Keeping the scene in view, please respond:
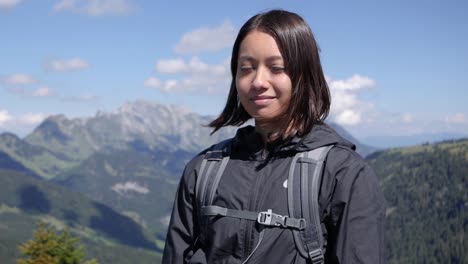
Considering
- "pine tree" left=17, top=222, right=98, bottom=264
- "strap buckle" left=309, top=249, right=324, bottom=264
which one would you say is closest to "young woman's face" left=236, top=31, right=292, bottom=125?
"strap buckle" left=309, top=249, right=324, bottom=264

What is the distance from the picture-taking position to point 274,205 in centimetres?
384

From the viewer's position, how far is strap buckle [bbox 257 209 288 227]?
147 inches

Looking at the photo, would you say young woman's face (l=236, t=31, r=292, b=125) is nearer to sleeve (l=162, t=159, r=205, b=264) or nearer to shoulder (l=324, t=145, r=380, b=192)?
shoulder (l=324, t=145, r=380, b=192)

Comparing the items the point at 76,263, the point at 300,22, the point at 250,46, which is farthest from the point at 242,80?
the point at 76,263

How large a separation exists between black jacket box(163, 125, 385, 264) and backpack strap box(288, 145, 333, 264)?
0.06 m

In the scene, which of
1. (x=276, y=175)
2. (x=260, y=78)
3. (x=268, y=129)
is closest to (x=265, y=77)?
(x=260, y=78)

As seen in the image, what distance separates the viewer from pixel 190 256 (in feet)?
14.2

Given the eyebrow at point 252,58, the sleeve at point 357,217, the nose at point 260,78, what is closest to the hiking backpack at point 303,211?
the sleeve at point 357,217

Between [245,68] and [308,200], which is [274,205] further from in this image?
[245,68]

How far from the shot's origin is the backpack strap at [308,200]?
12.0 ft

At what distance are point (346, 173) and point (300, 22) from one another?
44.5 inches

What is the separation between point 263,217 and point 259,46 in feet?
3.99

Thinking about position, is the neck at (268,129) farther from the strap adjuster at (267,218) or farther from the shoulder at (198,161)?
the strap adjuster at (267,218)

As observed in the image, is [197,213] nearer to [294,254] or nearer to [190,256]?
[190,256]
